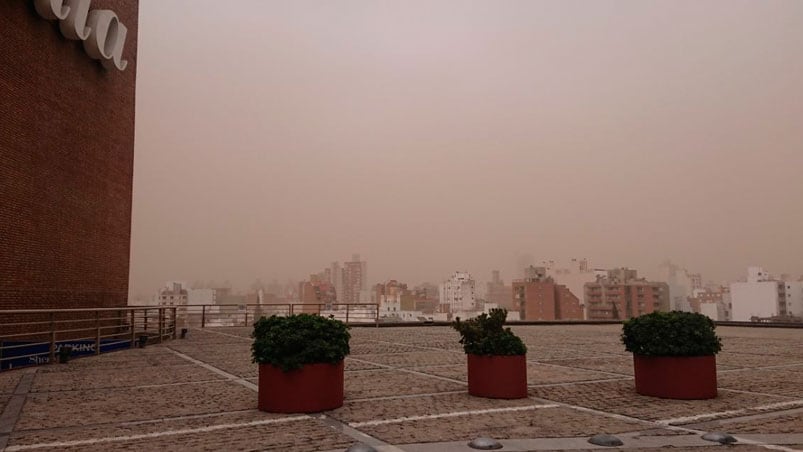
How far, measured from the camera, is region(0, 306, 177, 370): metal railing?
42.1 ft

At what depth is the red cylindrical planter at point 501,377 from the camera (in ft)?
25.7

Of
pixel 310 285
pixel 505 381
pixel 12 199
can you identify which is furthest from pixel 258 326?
pixel 310 285

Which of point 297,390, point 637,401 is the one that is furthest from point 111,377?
point 637,401

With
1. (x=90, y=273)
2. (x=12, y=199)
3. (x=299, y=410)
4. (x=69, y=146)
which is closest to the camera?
(x=299, y=410)

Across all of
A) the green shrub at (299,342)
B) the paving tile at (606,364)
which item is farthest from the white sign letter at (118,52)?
the paving tile at (606,364)

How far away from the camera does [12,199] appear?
14875 mm

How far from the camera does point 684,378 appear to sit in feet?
25.2

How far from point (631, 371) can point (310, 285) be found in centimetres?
3865

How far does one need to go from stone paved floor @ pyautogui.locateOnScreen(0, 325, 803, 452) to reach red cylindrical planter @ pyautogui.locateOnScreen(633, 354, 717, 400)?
0.21 metres

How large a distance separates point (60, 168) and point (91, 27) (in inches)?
184

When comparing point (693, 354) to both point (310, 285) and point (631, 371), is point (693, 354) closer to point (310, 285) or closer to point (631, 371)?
point (631, 371)

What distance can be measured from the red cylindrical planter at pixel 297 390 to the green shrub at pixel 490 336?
6.80ft

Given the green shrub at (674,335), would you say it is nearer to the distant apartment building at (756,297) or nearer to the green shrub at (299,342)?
the green shrub at (299,342)

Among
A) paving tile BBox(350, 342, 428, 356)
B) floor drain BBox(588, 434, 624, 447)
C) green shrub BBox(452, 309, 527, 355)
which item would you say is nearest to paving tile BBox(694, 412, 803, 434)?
floor drain BBox(588, 434, 624, 447)
